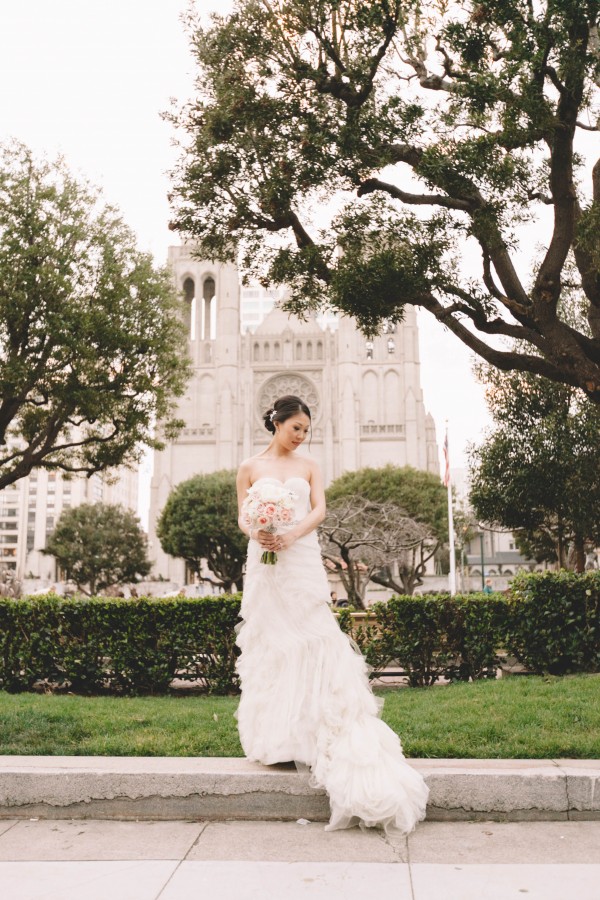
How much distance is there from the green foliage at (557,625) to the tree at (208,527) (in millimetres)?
35719

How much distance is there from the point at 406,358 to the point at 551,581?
5617 cm

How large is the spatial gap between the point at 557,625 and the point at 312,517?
15.9 feet

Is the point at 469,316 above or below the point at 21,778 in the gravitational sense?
A: above

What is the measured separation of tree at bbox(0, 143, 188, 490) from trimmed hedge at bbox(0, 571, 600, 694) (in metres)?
7.90

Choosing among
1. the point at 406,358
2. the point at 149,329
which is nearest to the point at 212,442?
the point at 406,358

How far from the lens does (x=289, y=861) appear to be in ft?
10.2

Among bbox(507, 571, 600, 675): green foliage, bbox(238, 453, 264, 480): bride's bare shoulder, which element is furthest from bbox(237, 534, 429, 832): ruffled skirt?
bbox(507, 571, 600, 675): green foliage

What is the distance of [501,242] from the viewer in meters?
7.64

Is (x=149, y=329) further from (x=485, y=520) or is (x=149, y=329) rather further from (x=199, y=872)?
(x=199, y=872)

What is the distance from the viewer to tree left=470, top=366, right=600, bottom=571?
2056cm

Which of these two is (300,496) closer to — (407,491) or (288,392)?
(407,491)

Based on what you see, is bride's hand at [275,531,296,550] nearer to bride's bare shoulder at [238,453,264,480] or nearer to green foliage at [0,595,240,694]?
bride's bare shoulder at [238,453,264,480]

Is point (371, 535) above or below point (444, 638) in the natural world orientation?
above

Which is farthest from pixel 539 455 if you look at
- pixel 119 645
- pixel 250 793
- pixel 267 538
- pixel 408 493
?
pixel 408 493
